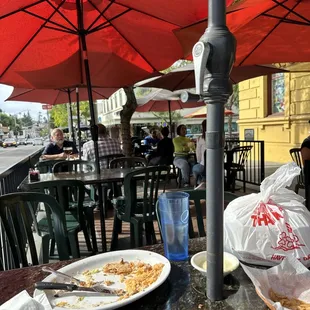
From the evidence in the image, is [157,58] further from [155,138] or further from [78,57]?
[155,138]

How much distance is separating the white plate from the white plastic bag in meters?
0.33

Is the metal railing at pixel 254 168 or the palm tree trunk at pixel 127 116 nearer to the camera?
the metal railing at pixel 254 168

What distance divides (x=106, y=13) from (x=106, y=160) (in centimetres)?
263

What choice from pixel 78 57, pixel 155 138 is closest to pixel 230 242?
pixel 78 57

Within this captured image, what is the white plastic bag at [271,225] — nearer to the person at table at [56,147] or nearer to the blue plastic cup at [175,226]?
the blue plastic cup at [175,226]

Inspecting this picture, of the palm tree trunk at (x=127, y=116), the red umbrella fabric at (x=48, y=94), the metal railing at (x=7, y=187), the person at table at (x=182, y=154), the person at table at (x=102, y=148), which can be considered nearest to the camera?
the metal railing at (x=7, y=187)

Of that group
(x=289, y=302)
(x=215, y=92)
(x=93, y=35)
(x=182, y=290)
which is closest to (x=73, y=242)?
(x=182, y=290)

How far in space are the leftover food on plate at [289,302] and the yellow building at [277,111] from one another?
9.23 metres

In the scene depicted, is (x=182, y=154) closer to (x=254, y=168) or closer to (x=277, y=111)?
(x=254, y=168)

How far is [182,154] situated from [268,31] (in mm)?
4070

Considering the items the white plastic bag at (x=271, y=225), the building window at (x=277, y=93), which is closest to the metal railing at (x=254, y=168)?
the building window at (x=277, y=93)

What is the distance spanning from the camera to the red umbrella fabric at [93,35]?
3.12 meters

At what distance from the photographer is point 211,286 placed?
1.06 meters

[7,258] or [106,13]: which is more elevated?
[106,13]
